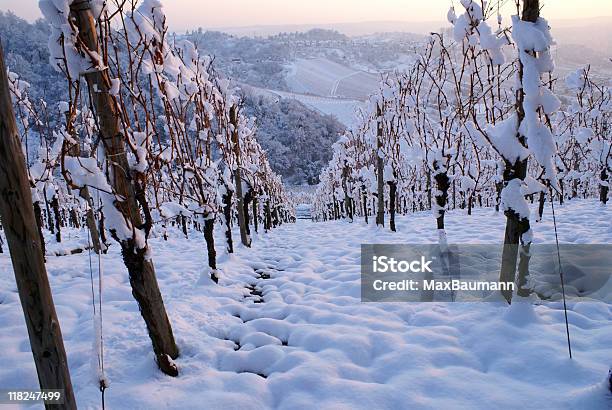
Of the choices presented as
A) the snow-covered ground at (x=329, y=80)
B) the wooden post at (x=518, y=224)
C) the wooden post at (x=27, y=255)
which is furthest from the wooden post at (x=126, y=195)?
the snow-covered ground at (x=329, y=80)

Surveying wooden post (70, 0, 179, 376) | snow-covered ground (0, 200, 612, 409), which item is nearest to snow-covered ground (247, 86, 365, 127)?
snow-covered ground (0, 200, 612, 409)

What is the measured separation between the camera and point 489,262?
6.20m

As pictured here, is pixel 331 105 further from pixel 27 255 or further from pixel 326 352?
pixel 27 255

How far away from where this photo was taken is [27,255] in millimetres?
1819

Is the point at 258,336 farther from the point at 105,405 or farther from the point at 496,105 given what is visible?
the point at 496,105

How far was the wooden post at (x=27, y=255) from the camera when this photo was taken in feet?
5.62

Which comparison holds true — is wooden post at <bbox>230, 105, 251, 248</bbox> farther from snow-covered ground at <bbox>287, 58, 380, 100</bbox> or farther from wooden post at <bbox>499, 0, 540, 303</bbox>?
snow-covered ground at <bbox>287, 58, 380, 100</bbox>

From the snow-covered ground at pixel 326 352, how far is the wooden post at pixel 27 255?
3.87 feet

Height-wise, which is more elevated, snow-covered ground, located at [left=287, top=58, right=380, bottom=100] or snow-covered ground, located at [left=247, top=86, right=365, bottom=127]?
snow-covered ground, located at [left=287, top=58, right=380, bottom=100]

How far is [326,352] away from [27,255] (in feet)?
8.92

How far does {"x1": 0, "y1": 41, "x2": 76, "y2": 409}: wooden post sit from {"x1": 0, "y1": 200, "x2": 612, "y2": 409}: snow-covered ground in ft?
3.87

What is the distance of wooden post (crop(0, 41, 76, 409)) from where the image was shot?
171cm

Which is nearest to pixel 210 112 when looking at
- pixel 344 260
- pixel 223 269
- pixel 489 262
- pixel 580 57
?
pixel 223 269

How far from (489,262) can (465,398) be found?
157 inches
